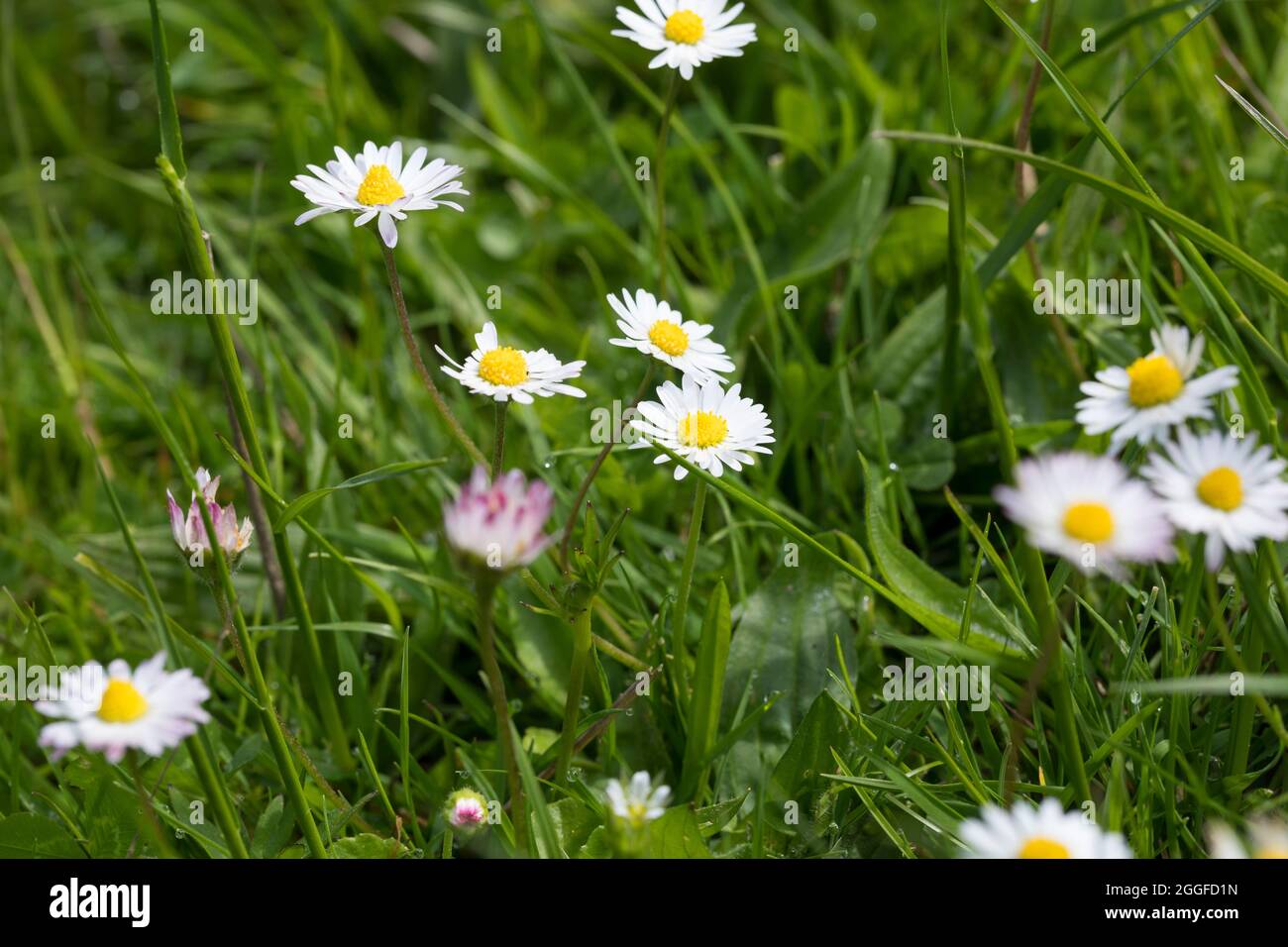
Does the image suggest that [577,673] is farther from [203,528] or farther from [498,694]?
[203,528]

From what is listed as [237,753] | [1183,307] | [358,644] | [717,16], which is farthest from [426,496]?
[1183,307]

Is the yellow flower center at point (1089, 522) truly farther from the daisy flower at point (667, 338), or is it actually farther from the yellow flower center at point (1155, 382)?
the daisy flower at point (667, 338)

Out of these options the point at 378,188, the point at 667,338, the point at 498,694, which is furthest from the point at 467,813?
the point at 378,188

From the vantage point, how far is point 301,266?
233 cm

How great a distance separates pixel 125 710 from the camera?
37.3 inches

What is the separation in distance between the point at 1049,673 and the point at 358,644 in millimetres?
947

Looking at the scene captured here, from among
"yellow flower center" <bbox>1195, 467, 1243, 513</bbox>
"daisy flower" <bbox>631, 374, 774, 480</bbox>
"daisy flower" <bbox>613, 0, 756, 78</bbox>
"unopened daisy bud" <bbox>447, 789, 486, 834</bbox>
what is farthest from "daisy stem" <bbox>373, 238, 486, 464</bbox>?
"yellow flower center" <bbox>1195, 467, 1243, 513</bbox>

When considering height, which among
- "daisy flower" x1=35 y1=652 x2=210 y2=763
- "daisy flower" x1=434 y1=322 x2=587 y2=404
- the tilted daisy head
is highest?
"daisy flower" x1=434 y1=322 x2=587 y2=404

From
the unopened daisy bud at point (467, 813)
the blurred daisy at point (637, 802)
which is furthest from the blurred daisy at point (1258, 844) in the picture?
the unopened daisy bud at point (467, 813)

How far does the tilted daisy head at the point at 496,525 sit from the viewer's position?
0.92m

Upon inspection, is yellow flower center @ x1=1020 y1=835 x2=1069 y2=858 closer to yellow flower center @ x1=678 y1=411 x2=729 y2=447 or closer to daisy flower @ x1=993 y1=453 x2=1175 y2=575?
daisy flower @ x1=993 y1=453 x2=1175 y2=575

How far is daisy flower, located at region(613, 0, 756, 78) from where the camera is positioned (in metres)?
1.44

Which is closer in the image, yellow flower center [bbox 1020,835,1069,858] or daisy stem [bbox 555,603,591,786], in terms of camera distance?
yellow flower center [bbox 1020,835,1069,858]

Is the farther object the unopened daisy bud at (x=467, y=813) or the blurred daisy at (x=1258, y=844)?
the unopened daisy bud at (x=467, y=813)
